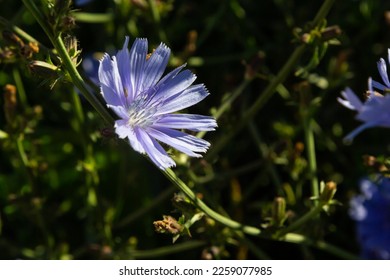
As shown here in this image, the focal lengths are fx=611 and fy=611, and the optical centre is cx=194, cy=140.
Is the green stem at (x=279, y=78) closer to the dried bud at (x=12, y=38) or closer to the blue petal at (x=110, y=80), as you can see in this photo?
the blue petal at (x=110, y=80)

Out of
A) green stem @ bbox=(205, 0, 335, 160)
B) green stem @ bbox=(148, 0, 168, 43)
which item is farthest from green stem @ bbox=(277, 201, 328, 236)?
green stem @ bbox=(148, 0, 168, 43)

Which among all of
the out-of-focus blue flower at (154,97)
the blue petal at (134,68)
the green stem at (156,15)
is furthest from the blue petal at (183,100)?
the green stem at (156,15)

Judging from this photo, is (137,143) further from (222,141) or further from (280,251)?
(280,251)

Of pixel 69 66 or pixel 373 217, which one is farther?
pixel 373 217

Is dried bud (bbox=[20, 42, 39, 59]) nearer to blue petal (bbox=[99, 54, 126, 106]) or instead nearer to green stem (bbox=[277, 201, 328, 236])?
blue petal (bbox=[99, 54, 126, 106])

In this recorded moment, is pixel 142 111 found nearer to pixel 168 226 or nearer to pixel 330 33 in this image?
pixel 168 226

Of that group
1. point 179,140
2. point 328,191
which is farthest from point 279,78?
point 179,140
